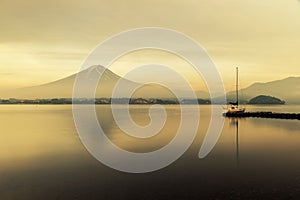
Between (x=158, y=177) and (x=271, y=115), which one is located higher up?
(x=271, y=115)

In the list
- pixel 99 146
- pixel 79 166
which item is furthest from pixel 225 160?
pixel 99 146

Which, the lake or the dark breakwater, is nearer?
the lake

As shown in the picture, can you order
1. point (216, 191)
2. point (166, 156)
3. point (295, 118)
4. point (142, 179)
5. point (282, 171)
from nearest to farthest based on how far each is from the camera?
1. point (216, 191)
2. point (142, 179)
3. point (282, 171)
4. point (166, 156)
5. point (295, 118)

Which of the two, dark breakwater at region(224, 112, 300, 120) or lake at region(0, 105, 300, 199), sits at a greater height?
dark breakwater at region(224, 112, 300, 120)

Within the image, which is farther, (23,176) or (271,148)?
(271,148)

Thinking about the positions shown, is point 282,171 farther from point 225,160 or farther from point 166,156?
point 166,156

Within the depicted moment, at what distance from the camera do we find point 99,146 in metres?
12.3

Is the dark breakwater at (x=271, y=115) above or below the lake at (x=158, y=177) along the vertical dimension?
above

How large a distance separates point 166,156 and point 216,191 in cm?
389

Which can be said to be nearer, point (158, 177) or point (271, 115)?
point (158, 177)

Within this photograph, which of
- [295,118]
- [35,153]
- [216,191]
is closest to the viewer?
[216,191]

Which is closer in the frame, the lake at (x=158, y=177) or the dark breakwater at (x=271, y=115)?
the lake at (x=158, y=177)

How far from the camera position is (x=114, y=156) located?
10.0 m

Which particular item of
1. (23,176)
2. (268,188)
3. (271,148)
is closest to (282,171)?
(268,188)
